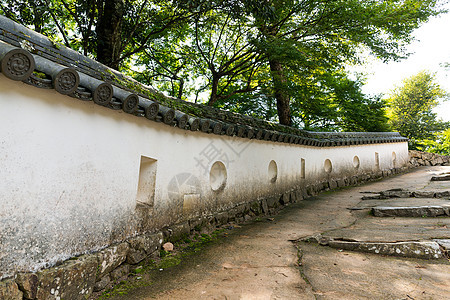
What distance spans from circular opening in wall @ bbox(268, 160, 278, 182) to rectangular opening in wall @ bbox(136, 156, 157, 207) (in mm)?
3822

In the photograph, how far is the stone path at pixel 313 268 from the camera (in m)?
2.52

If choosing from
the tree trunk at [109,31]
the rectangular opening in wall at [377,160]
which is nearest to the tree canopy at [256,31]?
the tree trunk at [109,31]

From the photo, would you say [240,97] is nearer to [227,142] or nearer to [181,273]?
[227,142]

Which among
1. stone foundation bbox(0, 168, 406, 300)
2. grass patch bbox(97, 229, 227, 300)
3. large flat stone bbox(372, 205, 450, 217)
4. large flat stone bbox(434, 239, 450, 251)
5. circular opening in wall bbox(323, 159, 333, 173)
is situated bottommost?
grass patch bbox(97, 229, 227, 300)

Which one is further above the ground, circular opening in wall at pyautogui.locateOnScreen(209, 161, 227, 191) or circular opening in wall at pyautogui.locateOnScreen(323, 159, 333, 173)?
circular opening in wall at pyautogui.locateOnScreen(323, 159, 333, 173)

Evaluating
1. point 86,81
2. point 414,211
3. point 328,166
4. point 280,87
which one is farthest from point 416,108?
point 86,81

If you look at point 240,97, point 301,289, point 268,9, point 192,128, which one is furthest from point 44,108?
point 240,97

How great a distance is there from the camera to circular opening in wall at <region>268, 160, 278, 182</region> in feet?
21.9

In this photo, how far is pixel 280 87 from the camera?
7.44 m

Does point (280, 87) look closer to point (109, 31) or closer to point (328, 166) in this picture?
point (328, 166)

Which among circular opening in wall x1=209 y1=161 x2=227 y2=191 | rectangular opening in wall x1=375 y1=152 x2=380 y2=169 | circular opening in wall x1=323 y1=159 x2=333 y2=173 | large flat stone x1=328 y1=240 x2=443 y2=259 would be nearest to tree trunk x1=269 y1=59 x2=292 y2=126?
circular opening in wall x1=323 y1=159 x2=333 y2=173

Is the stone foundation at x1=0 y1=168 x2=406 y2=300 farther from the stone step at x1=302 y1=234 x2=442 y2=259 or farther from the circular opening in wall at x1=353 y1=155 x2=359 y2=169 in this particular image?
the circular opening in wall at x1=353 y1=155 x2=359 y2=169

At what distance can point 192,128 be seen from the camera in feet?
13.4

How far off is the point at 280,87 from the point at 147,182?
5.27 meters
